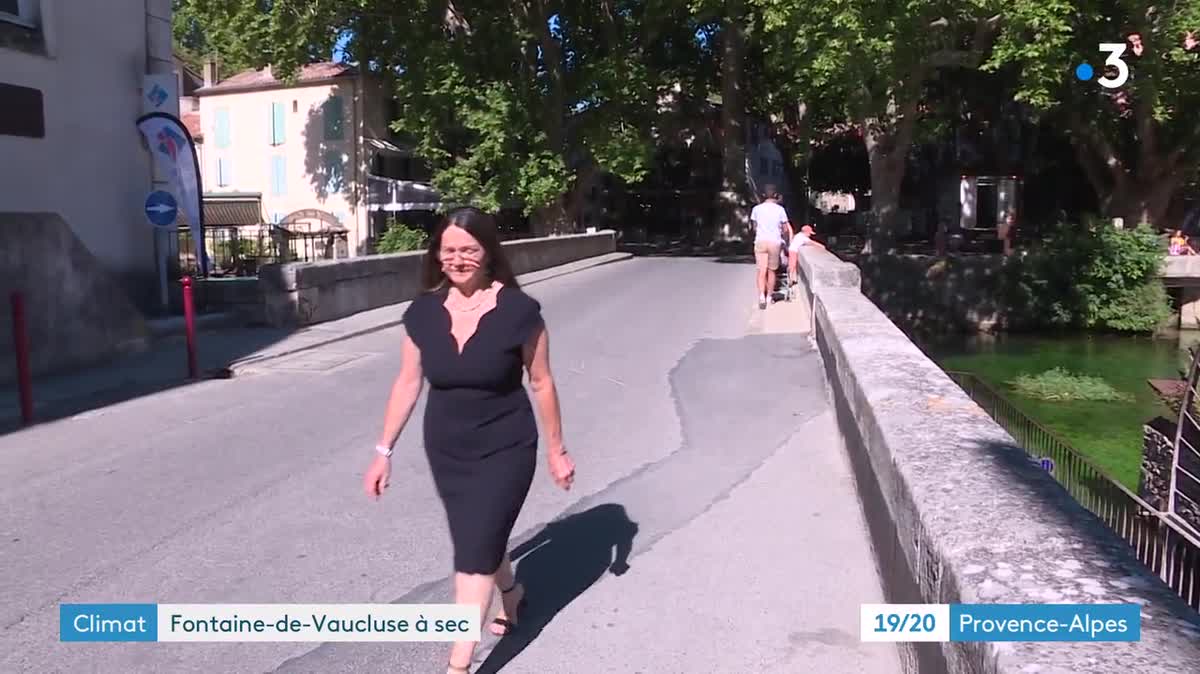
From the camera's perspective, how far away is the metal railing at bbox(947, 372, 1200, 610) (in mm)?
7418

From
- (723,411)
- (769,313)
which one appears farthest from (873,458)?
(769,313)

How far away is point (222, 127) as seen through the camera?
1722 inches

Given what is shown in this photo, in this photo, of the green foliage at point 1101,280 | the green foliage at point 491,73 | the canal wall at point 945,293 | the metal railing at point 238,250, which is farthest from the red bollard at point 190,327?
the green foliage at point 1101,280

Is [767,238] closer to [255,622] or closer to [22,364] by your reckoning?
[22,364]

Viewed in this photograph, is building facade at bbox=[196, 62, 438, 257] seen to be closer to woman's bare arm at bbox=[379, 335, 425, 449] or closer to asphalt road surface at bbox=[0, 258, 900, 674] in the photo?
asphalt road surface at bbox=[0, 258, 900, 674]

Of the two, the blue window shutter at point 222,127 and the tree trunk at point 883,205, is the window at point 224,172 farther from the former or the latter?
the tree trunk at point 883,205

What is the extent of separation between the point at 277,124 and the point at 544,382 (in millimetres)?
41549

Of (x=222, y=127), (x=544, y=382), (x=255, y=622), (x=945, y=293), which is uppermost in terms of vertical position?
(x=222, y=127)

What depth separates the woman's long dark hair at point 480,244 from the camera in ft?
12.4

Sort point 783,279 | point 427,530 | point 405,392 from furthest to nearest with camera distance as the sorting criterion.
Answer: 1. point 783,279
2. point 427,530
3. point 405,392

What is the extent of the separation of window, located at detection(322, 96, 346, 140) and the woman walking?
1525 inches

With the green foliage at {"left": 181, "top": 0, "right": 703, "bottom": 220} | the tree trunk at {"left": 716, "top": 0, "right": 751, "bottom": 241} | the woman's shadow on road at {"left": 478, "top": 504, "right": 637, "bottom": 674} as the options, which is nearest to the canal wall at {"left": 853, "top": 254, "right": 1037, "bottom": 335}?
the green foliage at {"left": 181, "top": 0, "right": 703, "bottom": 220}

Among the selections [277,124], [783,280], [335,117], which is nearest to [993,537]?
[783,280]

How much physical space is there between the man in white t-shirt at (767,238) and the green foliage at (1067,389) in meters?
9.83
